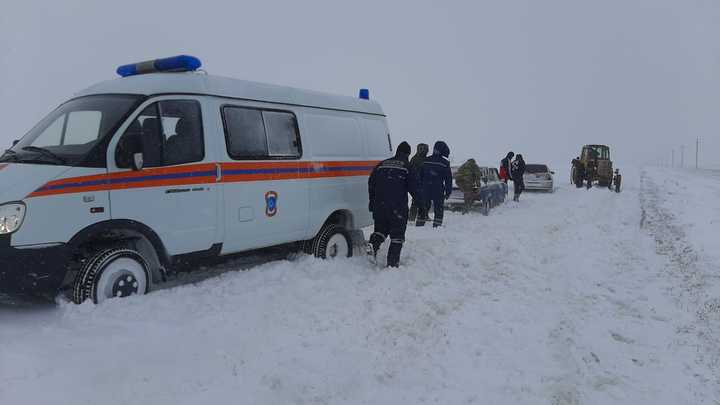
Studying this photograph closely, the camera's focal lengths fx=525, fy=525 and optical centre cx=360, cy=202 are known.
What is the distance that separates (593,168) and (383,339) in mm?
26162

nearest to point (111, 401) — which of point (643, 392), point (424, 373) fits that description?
point (424, 373)

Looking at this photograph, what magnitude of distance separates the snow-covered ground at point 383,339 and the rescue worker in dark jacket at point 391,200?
1.40 ft

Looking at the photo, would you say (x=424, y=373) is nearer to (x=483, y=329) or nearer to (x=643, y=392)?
(x=483, y=329)

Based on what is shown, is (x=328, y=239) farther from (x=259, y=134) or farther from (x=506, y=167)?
(x=506, y=167)

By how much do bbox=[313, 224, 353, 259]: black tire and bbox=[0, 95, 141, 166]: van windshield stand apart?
3164mm

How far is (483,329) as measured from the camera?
17.0 feet

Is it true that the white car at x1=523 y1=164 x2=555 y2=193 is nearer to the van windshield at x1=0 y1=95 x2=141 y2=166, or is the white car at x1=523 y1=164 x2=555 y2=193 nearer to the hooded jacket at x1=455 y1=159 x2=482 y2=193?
the hooded jacket at x1=455 y1=159 x2=482 y2=193

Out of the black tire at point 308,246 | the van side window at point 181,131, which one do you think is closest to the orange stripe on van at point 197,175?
the van side window at point 181,131

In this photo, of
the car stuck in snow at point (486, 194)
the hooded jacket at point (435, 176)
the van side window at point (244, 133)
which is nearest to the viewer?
the van side window at point (244, 133)

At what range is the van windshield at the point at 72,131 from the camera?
4980mm

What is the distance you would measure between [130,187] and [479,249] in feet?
18.9

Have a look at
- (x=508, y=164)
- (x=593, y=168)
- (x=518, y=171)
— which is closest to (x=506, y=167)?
(x=508, y=164)

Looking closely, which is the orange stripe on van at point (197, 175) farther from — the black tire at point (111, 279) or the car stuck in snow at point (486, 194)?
the car stuck in snow at point (486, 194)

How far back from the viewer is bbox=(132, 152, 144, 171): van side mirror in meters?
5.07
